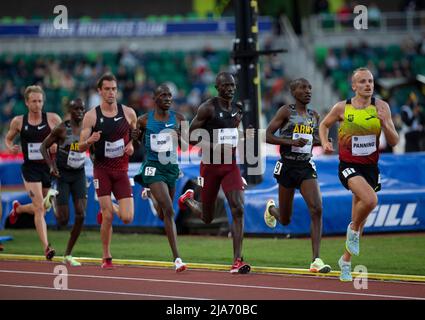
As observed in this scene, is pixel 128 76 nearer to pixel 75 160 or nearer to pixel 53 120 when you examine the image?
pixel 53 120

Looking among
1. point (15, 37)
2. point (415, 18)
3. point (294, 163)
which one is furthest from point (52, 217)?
point (415, 18)

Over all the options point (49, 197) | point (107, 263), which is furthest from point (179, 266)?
point (49, 197)

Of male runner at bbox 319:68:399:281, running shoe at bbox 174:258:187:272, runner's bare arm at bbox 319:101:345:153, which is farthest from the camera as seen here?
running shoe at bbox 174:258:187:272

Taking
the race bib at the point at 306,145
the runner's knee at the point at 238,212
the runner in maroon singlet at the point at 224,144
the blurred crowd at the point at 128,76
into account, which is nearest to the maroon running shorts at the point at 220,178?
the runner in maroon singlet at the point at 224,144

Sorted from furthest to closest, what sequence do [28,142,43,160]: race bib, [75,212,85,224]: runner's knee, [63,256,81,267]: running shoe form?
[28,142,43,160]: race bib → [75,212,85,224]: runner's knee → [63,256,81,267]: running shoe

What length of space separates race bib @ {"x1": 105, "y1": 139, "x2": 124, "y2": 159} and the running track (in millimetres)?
1583

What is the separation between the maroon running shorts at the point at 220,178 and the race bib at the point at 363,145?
1849mm

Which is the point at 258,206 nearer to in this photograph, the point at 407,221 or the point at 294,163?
the point at 407,221

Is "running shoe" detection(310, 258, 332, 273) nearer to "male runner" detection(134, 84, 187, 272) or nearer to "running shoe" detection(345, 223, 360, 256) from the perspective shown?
"running shoe" detection(345, 223, 360, 256)

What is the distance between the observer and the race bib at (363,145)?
11945mm

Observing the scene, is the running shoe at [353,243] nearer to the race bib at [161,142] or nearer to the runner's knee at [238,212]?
the runner's knee at [238,212]

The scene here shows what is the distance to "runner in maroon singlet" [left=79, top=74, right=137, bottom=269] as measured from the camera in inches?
531

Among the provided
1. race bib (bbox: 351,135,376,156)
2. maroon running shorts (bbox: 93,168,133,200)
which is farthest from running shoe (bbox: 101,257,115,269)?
race bib (bbox: 351,135,376,156)

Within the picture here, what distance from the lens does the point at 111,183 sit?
13664mm
